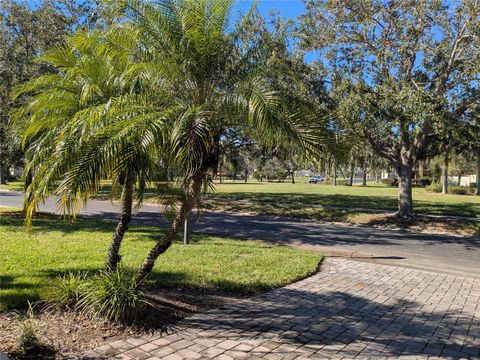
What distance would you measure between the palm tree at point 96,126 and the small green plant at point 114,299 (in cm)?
90

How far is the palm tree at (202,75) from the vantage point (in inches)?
188

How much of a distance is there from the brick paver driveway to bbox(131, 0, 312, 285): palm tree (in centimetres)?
129

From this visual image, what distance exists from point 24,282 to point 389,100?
11878 millimetres

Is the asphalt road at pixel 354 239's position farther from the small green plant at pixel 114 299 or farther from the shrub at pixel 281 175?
the shrub at pixel 281 175

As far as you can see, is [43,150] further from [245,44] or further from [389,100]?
[389,100]

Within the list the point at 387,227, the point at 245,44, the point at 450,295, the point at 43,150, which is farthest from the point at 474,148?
the point at 43,150

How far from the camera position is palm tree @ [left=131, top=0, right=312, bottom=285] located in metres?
4.79

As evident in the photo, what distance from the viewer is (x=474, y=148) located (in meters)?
15.6

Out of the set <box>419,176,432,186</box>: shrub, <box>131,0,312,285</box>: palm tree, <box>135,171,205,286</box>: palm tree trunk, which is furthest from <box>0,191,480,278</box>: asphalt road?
<box>419,176,432,186</box>: shrub

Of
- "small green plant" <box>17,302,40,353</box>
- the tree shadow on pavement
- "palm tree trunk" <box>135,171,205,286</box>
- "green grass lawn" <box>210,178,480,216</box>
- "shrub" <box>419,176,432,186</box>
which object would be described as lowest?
the tree shadow on pavement

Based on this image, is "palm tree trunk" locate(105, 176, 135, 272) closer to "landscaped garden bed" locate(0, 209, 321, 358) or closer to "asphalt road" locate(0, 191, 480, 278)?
"landscaped garden bed" locate(0, 209, 321, 358)

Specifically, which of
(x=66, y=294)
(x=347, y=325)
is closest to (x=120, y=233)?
(x=66, y=294)

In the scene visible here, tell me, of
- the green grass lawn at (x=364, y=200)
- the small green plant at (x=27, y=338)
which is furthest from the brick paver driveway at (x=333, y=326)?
the green grass lawn at (x=364, y=200)

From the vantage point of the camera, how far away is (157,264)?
318 inches
